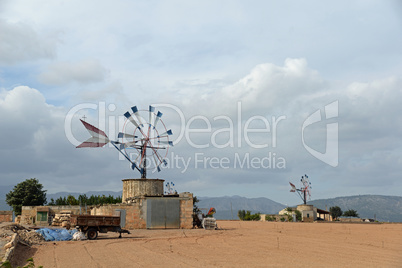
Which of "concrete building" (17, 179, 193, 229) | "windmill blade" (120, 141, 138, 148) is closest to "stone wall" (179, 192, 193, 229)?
"concrete building" (17, 179, 193, 229)

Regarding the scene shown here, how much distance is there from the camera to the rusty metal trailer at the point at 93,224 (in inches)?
1072

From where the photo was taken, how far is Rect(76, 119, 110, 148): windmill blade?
43.4 m

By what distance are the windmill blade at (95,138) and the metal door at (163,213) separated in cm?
1005

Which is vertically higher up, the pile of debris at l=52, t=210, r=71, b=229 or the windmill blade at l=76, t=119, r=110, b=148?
the windmill blade at l=76, t=119, r=110, b=148

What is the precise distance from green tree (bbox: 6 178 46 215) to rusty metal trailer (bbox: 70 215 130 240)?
4179 centimetres

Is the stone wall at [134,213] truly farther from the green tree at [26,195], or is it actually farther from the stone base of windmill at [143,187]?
the green tree at [26,195]

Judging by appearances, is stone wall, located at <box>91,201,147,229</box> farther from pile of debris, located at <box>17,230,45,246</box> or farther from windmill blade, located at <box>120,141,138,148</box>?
pile of debris, located at <box>17,230,45,246</box>

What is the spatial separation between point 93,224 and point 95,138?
1774 cm

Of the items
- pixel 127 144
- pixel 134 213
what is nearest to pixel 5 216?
pixel 127 144

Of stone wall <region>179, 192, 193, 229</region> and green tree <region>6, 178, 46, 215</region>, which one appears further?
green tree <region>6, 178, 46, 215</region>

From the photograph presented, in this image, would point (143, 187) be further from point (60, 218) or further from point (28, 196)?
point (28, 196)

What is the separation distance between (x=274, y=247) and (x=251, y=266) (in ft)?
22.8

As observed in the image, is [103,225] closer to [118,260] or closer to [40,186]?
[118,260]

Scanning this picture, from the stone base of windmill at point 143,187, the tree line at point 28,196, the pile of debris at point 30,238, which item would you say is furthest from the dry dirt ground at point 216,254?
the tree line at point 28,196
